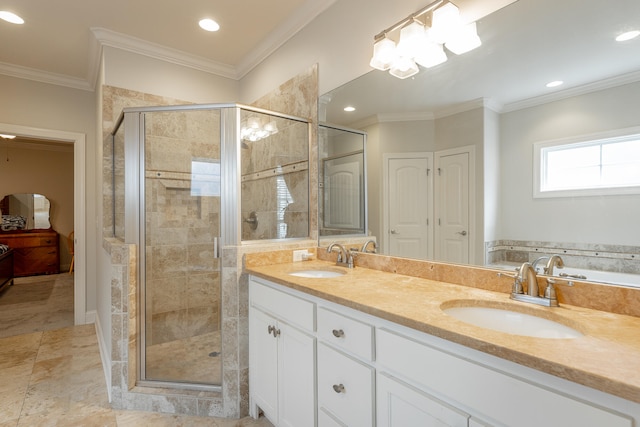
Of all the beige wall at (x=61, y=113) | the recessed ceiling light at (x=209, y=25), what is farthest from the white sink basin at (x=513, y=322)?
the beige wall at (x=61, y=113)

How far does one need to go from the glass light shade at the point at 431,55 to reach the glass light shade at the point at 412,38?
0.03 meters

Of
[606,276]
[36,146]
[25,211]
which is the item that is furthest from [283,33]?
[25,211]

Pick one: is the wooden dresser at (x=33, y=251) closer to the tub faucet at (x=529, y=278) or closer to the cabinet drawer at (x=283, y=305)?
the cabinet drawer at (x=283, y=305)

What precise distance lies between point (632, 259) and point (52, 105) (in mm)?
4642

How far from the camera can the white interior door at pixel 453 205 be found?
1.51 metres

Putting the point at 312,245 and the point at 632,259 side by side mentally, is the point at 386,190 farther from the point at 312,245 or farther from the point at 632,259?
the point at 632,259

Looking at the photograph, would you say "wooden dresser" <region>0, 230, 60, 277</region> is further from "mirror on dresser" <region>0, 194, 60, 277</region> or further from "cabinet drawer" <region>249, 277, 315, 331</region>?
"cabinet drawer" <region>249, 277, 315, 331</region>

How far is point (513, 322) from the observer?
3.71 feet

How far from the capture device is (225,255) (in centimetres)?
194

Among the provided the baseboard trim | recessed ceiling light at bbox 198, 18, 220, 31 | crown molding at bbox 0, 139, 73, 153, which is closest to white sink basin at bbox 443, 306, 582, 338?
the baseboard trim

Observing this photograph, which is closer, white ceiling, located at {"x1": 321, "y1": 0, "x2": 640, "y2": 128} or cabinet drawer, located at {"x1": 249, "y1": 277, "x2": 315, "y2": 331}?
white ceiling, located at {"x1": 321, "y1": 0, "x2": 640, "y2": 128}

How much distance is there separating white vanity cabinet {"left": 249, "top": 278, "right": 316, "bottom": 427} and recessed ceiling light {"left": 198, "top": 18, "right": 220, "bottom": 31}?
2000mm

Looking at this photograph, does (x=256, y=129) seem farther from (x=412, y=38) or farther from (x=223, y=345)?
(x=223, y=345)

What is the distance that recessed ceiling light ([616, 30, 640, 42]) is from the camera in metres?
1.03
